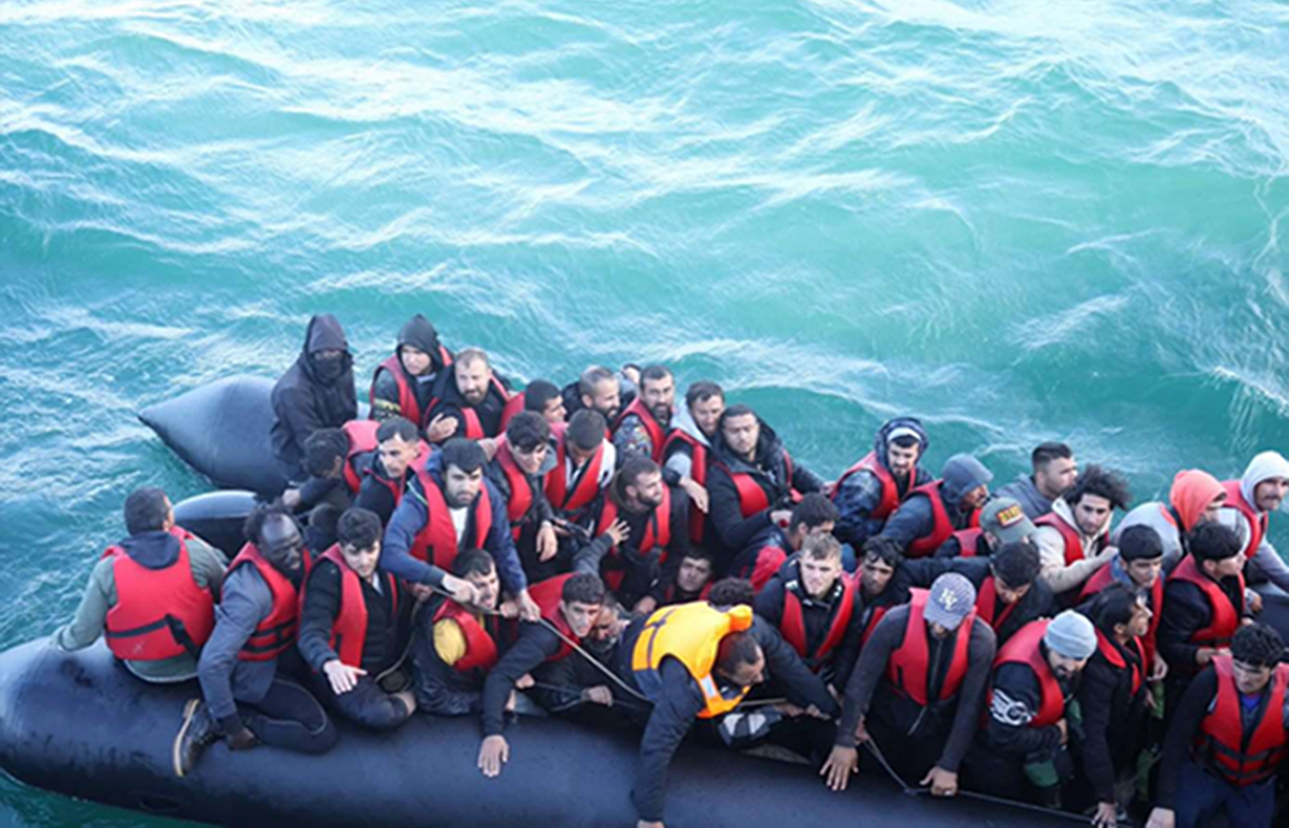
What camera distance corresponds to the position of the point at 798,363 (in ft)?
33.5

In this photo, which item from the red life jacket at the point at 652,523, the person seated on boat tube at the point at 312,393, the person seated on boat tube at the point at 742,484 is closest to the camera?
the red life jacket at the point at 652,523

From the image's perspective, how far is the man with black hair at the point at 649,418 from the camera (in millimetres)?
6629

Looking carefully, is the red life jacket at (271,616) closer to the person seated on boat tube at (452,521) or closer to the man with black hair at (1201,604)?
the person seated on boat tube at (452,521)

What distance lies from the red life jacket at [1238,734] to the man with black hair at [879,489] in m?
1.70

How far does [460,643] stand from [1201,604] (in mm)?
3177

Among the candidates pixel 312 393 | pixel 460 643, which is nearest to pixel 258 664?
pixel 460 643

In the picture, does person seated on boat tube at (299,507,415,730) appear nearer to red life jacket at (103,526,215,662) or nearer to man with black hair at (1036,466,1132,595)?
red life jacket at (103,526,215,662)

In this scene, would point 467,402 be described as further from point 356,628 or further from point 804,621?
point 804,621

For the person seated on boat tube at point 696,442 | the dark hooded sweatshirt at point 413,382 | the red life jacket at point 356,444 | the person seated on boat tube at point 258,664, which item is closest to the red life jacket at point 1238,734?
the person seated on boat tube at point 696,442

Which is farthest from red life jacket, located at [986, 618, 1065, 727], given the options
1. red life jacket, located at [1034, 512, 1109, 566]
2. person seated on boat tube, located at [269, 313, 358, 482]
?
person seated on boat tube, located at [269, 313, 358, 482]

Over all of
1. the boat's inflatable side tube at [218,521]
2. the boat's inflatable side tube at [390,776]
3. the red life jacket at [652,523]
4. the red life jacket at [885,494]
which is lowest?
the boat's inflatable side tube at [390,776]

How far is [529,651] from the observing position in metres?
5.44

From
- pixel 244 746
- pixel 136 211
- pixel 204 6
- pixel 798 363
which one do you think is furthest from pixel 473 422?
pixel 204 6

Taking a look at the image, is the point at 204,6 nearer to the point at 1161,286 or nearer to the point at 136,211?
the point at 136,211
